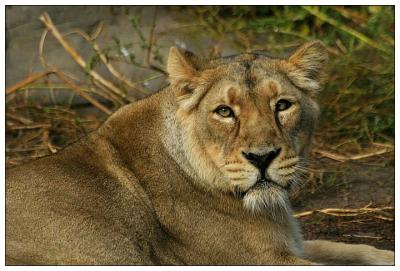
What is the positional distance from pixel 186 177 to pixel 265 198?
54 centimetres

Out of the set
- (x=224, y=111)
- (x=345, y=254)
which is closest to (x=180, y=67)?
(x=224, y=111)

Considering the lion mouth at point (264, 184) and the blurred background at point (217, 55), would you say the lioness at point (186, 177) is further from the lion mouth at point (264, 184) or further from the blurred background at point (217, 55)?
the blurred background at point (217, 55)

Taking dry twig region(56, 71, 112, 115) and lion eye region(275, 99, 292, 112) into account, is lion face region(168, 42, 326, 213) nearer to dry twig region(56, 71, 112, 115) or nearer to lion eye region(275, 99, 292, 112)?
lion eye region(275, 99, 292, 112)

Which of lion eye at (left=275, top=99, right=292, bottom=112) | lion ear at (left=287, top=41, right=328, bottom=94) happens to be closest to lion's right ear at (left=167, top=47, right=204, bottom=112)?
lion eye at (left=275, top=99, right=292, bottom=112)

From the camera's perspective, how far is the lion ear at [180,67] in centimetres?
517

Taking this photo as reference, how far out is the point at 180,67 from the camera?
5.18m

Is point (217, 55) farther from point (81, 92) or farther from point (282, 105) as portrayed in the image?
point (282, 105)

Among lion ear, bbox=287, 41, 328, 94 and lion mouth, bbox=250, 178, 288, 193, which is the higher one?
lion ear, bbox=287, 41, 328, 94

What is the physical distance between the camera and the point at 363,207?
704 centimetres

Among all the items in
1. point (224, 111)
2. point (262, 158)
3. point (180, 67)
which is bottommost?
point (262, 158)

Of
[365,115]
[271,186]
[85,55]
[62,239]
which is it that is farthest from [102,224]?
[85,55]

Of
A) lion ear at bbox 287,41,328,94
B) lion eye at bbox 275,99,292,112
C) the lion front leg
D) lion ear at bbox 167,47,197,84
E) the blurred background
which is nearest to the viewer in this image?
lion eye at bbox 275,99,292,112

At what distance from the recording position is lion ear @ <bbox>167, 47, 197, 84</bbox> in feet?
17.0

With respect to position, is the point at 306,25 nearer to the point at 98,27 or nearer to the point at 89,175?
the point at 98,27
